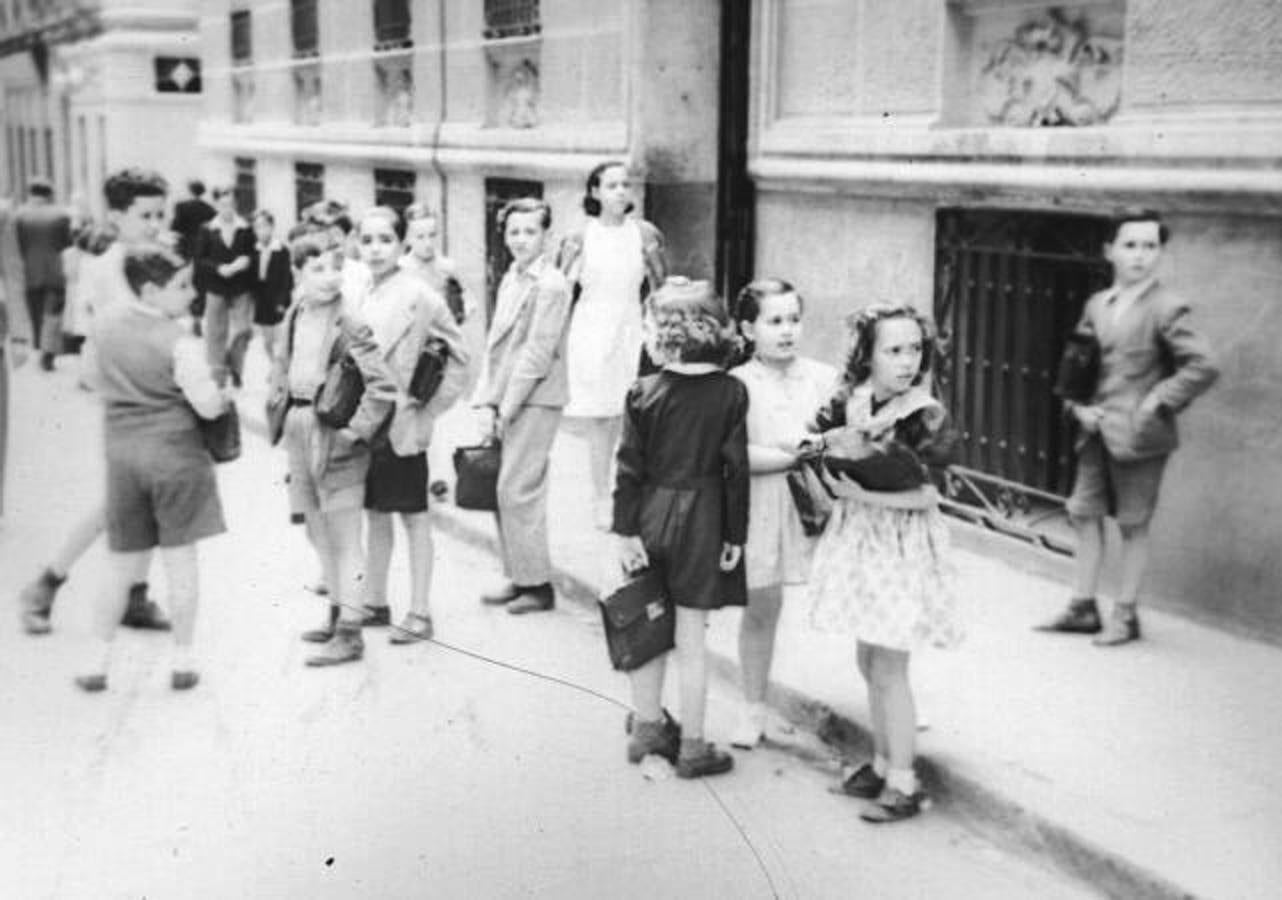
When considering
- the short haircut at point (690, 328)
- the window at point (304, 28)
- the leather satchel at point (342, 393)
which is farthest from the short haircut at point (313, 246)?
the window at point (304, 28)

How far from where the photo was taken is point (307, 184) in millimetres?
19062

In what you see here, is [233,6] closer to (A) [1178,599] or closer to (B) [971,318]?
(B) [971,318]

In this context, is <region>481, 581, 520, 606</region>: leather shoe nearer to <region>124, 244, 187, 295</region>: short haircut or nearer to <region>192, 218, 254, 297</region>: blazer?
<region>124, 244, 187, 295</region>: short haircut

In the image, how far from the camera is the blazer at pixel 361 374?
6.73 meters

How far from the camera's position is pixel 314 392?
6.88 m

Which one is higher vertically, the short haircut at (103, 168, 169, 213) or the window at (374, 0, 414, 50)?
the window at (374, 0, 414, 50)

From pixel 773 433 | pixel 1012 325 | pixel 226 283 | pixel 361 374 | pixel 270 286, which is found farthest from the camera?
pixel 270 286

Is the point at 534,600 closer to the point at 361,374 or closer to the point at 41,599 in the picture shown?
the point at 361,374

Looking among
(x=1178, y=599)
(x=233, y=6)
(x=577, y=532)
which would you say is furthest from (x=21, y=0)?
(x=1178, y=599)

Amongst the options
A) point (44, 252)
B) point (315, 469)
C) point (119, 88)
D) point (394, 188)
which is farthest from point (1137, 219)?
point (119, 88)

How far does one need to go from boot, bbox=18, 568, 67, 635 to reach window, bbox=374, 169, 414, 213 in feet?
28.4

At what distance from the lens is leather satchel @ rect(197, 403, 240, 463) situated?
632 cm

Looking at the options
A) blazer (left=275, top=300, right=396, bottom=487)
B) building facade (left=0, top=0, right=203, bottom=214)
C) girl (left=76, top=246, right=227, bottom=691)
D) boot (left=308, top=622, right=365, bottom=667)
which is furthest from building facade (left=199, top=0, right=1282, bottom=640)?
building facade (left=0, top=0, right=203, bottom=214)

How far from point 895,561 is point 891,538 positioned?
0.08 metres
